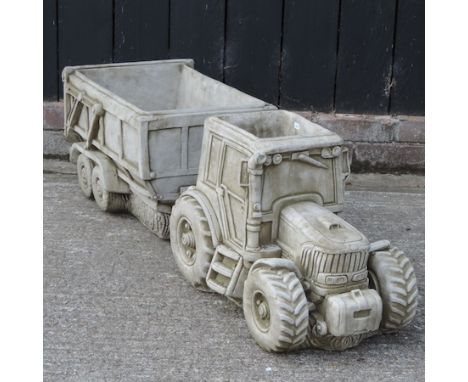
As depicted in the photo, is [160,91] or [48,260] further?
[160,91]

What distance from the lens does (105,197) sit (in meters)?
8.27

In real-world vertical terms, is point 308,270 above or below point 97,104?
below

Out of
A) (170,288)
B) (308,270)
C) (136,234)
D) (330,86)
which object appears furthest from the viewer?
(330,86)

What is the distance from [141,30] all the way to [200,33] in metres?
0.63

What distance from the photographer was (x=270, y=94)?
9.66 metres

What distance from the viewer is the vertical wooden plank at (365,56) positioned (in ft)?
30.7

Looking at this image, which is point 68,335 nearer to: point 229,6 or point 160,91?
point 160,91

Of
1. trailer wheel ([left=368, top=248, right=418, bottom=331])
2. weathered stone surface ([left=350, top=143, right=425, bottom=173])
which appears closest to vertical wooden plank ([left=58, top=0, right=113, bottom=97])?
weathered stone surface ([left=350, top=143, right=425, bottom=173])

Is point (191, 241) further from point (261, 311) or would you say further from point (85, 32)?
point (85, 32)

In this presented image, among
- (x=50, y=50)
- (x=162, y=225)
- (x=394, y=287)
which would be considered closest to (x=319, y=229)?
(x=394, y=287)

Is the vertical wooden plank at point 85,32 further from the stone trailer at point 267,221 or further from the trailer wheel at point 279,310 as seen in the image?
the trailer wheel at point 279,310

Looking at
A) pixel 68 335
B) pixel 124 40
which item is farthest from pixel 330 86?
pixel 68 335

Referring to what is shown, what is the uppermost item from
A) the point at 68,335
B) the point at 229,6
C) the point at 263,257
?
the point at 229,6

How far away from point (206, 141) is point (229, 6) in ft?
9.90
